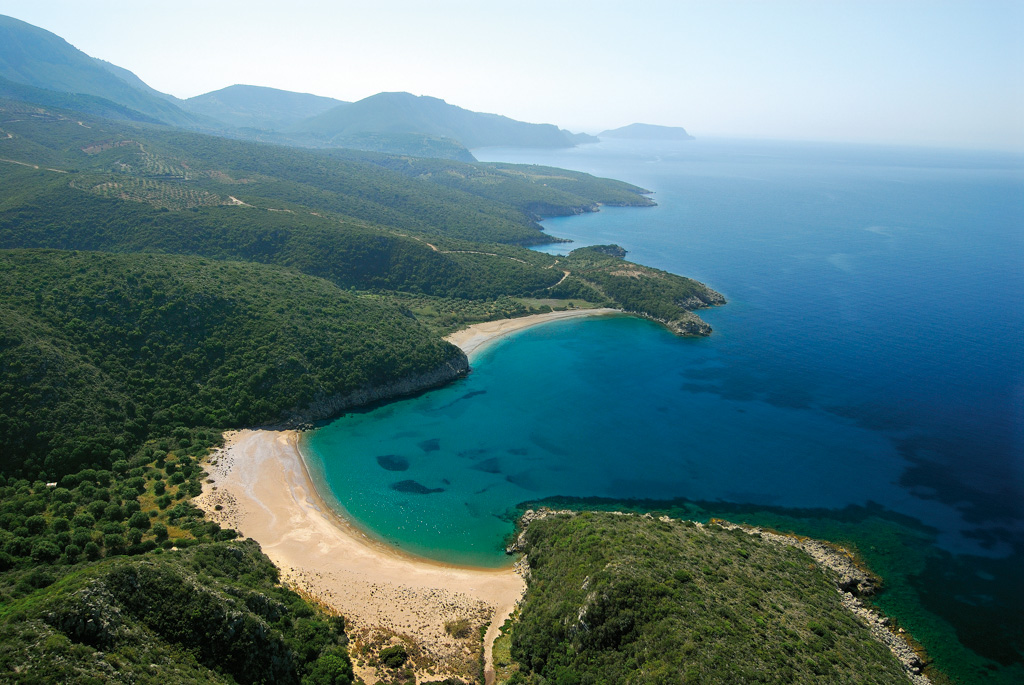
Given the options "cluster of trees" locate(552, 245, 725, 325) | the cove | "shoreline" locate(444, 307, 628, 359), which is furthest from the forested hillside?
the cove

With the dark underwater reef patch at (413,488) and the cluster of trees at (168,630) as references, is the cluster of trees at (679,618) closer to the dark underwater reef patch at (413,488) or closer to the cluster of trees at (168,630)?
the cluster of trees at (168,630)

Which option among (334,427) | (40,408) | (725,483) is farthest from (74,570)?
(725,483)

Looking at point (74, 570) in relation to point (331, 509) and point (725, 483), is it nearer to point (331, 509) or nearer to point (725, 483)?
point (331, 509)

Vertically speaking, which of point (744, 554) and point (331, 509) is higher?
point (744, 554)

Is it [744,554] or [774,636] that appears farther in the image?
[744,554]

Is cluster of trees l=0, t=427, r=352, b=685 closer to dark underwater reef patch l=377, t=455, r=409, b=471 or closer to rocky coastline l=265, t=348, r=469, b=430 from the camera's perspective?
rocky coastline l=265, t=348, r=469, b=430

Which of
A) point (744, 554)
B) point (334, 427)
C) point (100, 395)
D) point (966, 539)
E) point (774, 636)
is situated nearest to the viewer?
point (774, 636)

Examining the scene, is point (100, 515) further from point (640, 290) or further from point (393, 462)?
point (640, 290)
